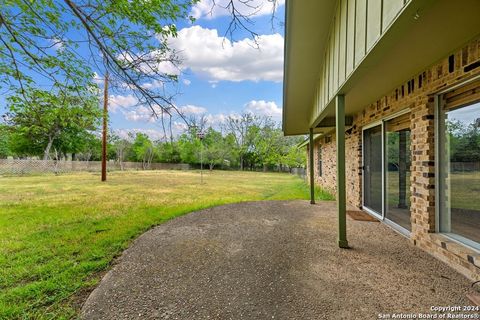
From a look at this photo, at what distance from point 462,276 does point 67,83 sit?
20.3 feet

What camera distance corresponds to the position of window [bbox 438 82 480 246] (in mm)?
2641

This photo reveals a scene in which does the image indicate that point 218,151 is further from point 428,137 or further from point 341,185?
point 428,137

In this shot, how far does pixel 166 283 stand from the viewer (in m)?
2.50

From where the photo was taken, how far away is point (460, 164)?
2818 mm

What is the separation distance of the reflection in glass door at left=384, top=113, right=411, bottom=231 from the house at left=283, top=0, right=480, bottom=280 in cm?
2

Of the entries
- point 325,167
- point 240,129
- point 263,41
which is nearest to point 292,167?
point 240,129

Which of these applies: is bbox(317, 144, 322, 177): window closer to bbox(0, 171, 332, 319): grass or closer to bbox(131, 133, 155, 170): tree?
bbox(0, 171, 332, 319): grass

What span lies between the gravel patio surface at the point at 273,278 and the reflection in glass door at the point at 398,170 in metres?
0.41

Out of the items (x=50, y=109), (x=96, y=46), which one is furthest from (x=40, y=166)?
(x=96, y=46)

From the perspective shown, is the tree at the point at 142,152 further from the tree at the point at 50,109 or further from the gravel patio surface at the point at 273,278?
the gravel patio surface at the point at 273,278

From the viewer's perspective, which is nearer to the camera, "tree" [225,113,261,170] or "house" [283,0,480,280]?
"house" [283,0,480,280]

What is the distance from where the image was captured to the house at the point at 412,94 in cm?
214

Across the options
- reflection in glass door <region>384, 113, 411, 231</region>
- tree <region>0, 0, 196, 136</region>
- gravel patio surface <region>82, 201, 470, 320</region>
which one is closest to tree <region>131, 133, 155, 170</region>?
tree <region>0, 0, 196, 136</region>

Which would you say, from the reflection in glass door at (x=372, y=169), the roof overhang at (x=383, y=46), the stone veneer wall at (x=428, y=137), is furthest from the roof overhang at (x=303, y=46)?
the reflection in glass door at (x=372, y=169)
